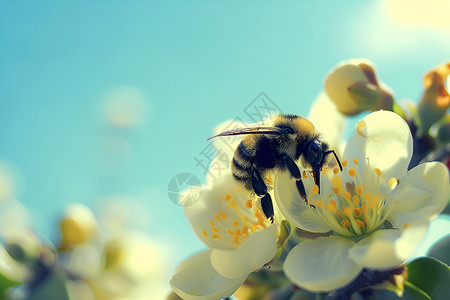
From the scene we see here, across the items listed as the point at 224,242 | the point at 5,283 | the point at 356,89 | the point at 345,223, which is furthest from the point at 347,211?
the point at 5,283

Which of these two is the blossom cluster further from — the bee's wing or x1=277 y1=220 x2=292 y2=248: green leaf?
the bee's wing

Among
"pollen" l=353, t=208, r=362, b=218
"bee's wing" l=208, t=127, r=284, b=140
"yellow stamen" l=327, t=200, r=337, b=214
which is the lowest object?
"pollen" l=353, t=208, r=362, b=218

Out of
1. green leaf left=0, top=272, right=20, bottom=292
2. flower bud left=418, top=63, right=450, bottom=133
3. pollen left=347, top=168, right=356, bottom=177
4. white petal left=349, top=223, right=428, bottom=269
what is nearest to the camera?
white petal left=349, top=223, right=428, bottom=269

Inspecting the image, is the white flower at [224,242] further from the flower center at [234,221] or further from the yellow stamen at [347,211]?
the yellow stamen at [347,211]

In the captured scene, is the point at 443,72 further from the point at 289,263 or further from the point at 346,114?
the point at 289,263

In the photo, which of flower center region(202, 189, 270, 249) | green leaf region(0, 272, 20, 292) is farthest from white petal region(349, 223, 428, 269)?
green leaf region(0, 272, 20, 292)

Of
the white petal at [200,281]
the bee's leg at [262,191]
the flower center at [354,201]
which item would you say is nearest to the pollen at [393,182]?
the flower center at [354,201]

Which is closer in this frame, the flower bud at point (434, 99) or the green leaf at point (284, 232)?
the green leaf at point (284, 232)
